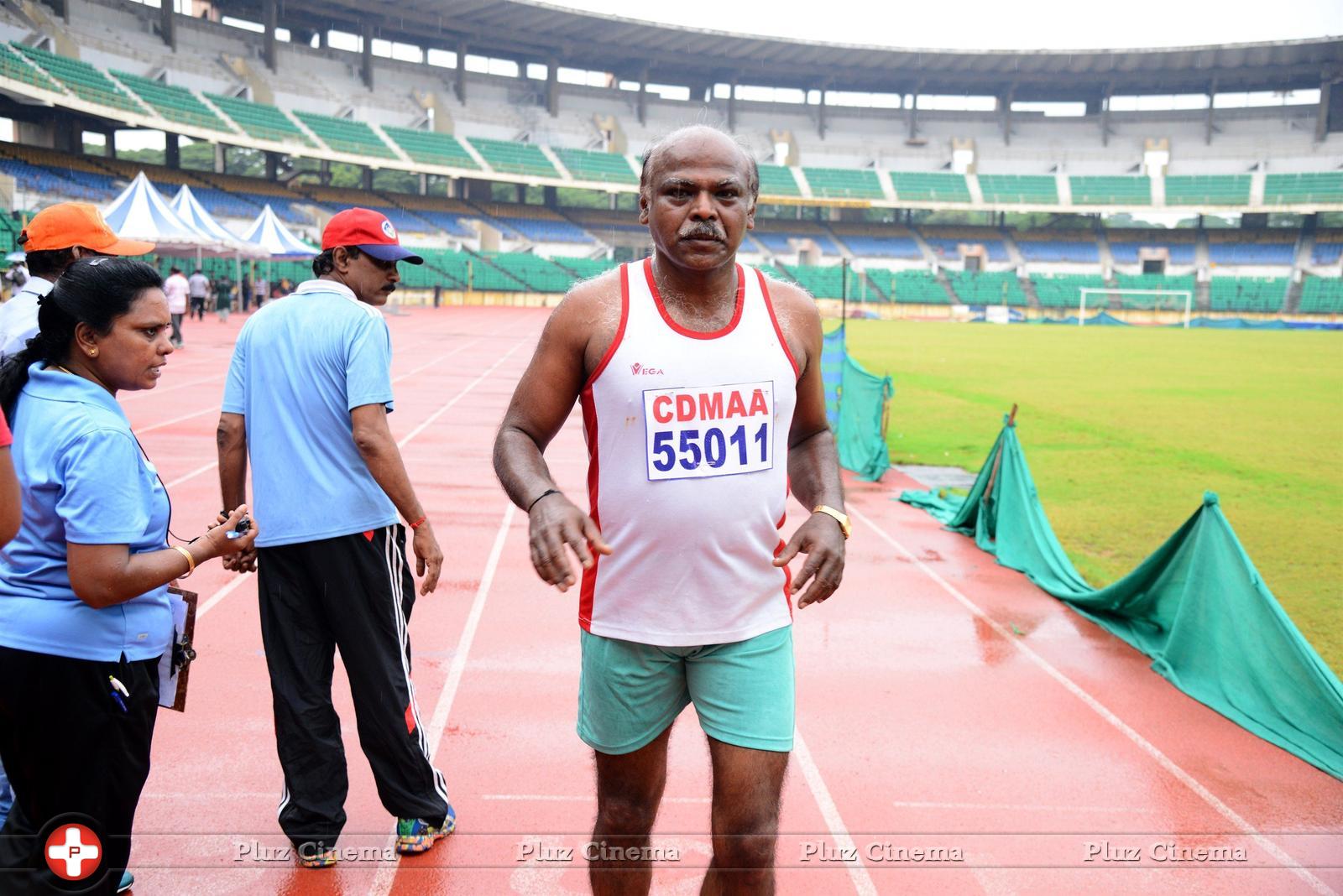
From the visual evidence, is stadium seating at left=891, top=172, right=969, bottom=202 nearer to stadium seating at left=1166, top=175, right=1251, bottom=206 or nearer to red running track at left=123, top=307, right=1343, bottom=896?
stadium seating at left=1166, top=175, right=1251, bottom=206

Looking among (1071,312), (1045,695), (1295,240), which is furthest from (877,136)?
(1045,695)

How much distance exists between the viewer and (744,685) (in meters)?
2.48

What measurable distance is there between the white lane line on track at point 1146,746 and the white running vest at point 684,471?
2.60 metres

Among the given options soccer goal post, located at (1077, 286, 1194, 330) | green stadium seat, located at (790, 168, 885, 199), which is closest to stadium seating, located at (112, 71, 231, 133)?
green stadium seat, located at (790, 168, 885, 199)

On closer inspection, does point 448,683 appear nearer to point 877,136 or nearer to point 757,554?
point 757,554

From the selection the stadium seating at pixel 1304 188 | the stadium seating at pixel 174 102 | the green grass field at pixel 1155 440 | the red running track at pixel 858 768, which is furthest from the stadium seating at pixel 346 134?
the stadium seating at pixel 1304 188

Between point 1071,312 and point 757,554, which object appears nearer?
point 757,554

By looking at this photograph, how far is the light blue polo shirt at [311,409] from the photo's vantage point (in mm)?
3227

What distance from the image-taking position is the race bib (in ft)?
7.93

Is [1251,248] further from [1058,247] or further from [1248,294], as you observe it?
[1058,247]

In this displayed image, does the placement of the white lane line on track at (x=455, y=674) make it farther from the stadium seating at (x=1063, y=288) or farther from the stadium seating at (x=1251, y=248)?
the stadium seating at (x=1251, y=248)

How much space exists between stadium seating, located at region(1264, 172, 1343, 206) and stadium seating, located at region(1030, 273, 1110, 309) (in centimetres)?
1066

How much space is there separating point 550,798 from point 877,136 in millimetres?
67740

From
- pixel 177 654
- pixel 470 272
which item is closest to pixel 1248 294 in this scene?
pixel 470 272
